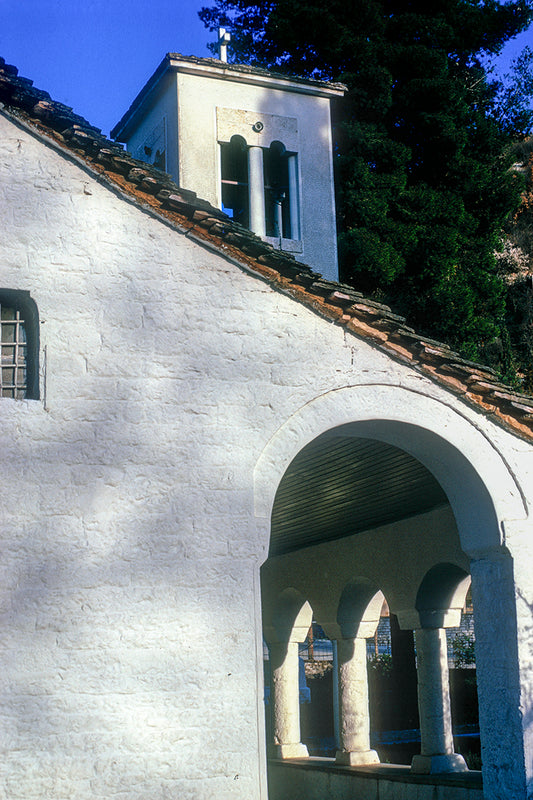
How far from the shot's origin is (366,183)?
53.1 feet

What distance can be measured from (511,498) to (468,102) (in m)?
13.4

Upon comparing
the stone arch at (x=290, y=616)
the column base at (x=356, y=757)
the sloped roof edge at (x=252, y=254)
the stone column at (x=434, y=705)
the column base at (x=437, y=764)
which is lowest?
the column base at (x=356, y=757)

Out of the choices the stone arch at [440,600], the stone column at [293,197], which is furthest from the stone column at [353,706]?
the stone column at [293,197]

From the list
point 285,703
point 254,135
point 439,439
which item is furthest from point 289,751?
point 254,135

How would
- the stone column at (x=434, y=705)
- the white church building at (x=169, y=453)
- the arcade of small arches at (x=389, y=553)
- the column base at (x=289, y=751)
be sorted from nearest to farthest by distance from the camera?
the white church building at (x=169, y=453) → the arcade of small arches at (x=389, y=553) → the stone column at (x=434, y=705) → the column base at (x=289, y=751)

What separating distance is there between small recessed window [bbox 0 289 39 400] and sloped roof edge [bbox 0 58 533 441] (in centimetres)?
117

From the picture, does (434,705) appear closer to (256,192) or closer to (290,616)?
(290,616)

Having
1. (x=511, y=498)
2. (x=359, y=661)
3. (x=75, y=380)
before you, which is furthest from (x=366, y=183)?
(x=75, y=380)

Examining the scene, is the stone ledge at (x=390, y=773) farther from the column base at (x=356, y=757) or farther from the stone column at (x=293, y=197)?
the stone column at (x=293, y=197)

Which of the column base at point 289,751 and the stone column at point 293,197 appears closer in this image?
the column base at point 289,751

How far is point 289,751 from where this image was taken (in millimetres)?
14023

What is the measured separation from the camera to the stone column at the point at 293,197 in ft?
46.8

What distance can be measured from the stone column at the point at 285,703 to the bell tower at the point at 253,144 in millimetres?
5994

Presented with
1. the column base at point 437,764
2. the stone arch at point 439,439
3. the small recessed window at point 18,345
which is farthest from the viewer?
the column base at point 437,764
